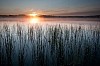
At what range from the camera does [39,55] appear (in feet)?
11.2

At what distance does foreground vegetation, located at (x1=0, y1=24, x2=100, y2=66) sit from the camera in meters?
3.32

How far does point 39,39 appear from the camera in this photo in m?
3.96

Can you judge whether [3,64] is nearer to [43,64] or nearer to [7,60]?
[7,60]

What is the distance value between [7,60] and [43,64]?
49cm

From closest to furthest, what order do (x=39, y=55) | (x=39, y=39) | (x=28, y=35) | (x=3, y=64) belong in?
(x=3, y=64), (x=39, y=55), (x=39, y=39), (x=28, y=35)

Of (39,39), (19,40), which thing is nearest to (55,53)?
(39,39)

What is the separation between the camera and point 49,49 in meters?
3.67

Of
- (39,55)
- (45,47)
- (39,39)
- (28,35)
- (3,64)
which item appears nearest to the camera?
(3,64)

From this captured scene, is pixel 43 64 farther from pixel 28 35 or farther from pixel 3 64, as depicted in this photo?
pixel 28 35

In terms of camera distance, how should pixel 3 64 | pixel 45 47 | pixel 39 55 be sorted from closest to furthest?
pixel 3 64 < pixel 39 55 < pixel 45 47

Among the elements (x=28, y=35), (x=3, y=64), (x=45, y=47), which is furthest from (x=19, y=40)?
(x=3, y=64)

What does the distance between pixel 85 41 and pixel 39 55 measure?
0.96 metres

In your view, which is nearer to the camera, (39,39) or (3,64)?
(3,64)

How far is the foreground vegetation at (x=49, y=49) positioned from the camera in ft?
10.9
